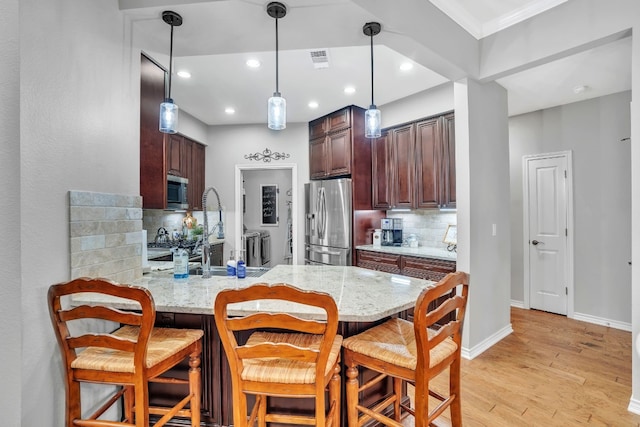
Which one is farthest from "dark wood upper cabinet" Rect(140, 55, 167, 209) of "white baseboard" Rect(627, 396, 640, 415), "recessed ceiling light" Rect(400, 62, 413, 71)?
"white baseboard" Rect(627, 396, 640, 415)

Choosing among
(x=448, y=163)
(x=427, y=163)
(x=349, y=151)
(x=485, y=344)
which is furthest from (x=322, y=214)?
(x=485, y=344)

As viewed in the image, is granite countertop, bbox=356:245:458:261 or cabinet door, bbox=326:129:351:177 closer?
granite countertop, bbox=356:245:458:261

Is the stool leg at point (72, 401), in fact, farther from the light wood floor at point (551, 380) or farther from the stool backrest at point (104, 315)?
the light wood floor at point (551, 380)

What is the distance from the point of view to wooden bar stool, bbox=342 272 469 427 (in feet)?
4.22

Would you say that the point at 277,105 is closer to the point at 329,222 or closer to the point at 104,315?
the point at 104,315

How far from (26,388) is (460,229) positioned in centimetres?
301

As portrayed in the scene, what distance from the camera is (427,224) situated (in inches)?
160

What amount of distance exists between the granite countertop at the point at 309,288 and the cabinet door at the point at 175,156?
221 cm

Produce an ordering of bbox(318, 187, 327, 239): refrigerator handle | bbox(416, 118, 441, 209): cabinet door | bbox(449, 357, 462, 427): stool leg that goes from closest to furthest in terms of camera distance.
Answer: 1. bbox(449, 357, 462, 427): stool leg
2. bbox(416, 118, 441, 209): cabinet door
3. bbox(318, 187, 327, 239): refrigerator handle

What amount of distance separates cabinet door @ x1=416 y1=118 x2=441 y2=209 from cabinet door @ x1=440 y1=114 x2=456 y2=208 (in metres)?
0.06

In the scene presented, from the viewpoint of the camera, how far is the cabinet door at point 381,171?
414cm

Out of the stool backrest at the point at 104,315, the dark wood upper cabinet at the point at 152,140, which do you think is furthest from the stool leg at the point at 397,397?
the dark wood upper cabinet at the point at 152,140

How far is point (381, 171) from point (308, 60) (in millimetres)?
1826

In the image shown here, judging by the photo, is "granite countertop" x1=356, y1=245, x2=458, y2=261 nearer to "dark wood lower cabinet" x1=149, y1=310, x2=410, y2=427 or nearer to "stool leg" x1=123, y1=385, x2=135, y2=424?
"dark wood lower cabinet" x1=149, y1=310, x2=410, y2=427
